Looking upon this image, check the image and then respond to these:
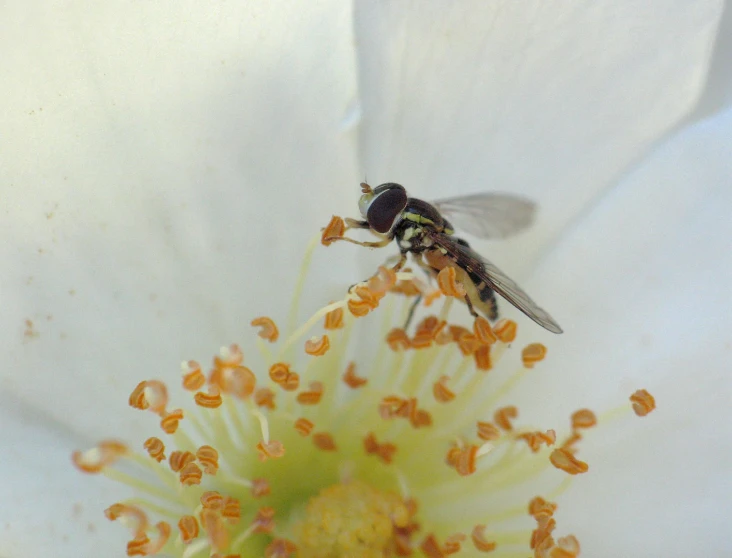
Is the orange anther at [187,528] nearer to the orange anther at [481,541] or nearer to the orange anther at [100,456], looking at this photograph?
the orange anther at [100,456]

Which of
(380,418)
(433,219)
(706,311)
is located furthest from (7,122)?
(706,311)

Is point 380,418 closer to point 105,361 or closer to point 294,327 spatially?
point 294,327

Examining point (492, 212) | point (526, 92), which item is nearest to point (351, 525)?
point (492, 212)

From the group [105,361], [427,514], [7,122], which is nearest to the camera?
[7,122]

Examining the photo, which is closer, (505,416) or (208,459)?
(208,459)

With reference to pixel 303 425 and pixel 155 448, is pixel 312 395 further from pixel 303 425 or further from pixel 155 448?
pixel 155 448

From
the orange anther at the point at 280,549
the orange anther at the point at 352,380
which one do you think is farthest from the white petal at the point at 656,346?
the orange anther at the point at 280,549
